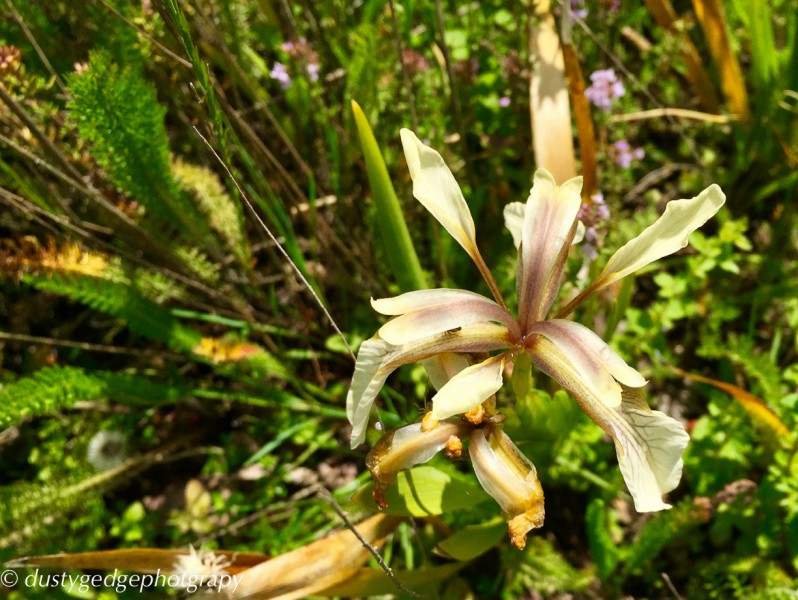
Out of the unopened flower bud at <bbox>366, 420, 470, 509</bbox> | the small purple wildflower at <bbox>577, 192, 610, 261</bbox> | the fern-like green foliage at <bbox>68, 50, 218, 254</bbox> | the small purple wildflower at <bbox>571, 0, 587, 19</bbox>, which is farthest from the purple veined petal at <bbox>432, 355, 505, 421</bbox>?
the small purple wildflower at <bbox>571, 0, 587, 19</bbox>

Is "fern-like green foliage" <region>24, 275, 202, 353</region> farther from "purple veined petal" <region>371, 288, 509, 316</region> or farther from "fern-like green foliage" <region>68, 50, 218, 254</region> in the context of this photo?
"purple veined petal" <region>371, 288, 509, 316</region>

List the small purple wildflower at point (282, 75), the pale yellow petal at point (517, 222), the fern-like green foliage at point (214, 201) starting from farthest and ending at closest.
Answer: the small purple wildflower at point (282, 75) < the fern-like green foliage at point (214, 201) < the pale yellow petal at point (517, 222)

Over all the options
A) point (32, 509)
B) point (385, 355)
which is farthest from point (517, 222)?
point (32, 509)

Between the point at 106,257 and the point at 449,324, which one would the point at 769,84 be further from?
the point at 106,257

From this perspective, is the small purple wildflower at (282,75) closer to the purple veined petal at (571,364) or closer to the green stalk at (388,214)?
the green stalk at (388,214)

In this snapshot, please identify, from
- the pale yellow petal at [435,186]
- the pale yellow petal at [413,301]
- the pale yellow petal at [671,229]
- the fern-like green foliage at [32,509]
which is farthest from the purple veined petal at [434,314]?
the fern-like green foliage at [32,509]

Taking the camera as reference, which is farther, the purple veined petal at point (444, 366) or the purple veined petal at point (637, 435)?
the purple veined petal at point (444, 366)
